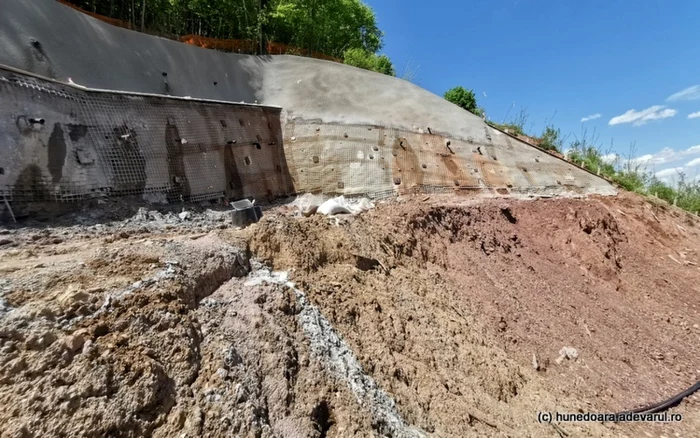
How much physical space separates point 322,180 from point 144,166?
3.68 metres

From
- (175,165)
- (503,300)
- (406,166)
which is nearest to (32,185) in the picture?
(175,165)

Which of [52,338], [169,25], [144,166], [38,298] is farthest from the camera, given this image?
[169,25]

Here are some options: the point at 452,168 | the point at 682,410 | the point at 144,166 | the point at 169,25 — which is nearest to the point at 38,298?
the point at 144,166

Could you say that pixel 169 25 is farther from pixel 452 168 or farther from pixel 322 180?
pixel 452 168

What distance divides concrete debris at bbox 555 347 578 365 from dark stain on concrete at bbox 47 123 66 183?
7.07m

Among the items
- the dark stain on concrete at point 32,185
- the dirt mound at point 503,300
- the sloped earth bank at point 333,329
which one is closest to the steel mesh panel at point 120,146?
the dark stain on concrete at point 32,185

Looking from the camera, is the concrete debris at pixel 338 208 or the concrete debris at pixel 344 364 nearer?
the concrete debris at pixel 344 364

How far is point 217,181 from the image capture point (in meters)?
6.64

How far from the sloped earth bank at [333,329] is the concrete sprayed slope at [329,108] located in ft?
5.44

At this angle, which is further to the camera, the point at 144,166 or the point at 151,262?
the point at 144,166

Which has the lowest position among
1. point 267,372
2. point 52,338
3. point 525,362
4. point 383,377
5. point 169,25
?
point 525,362

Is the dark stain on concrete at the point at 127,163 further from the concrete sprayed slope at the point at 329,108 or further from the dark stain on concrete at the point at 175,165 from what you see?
the concrete sprayed slope at the point at 329,108

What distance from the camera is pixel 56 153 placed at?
4613 mm

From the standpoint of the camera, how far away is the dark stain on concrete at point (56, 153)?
455 cm
